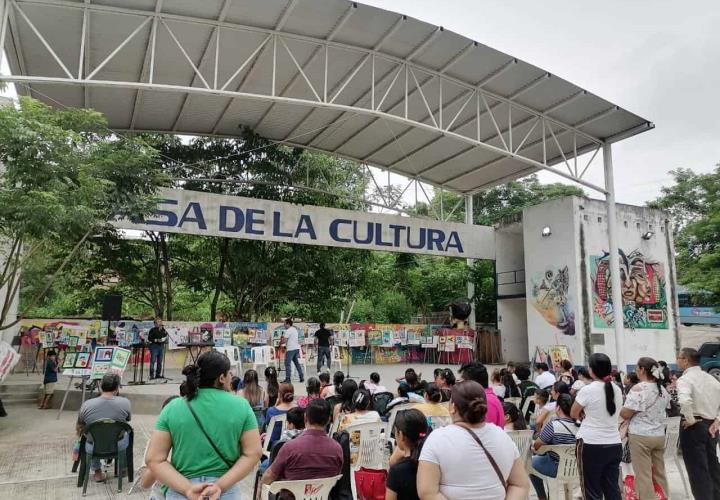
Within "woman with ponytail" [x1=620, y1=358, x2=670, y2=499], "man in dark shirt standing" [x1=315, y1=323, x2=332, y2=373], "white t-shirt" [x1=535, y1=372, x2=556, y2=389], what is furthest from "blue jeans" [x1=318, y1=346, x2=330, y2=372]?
"woman with ponytail" [x1=620, y1=358, x2=670, y2=499]

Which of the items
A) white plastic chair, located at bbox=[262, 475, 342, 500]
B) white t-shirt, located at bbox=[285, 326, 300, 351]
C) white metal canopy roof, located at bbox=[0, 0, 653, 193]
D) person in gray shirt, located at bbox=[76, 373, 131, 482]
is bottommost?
white plastic chair, located at bbox=[262, 475, 342, 500]

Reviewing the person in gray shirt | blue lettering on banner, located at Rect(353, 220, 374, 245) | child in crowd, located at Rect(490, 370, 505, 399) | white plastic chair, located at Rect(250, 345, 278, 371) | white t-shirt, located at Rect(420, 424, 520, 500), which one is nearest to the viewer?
white t-shirt, located at Rect(420, 424, 520, 500)

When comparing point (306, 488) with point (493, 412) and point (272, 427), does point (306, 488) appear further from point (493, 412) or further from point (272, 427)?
point (272, 427)

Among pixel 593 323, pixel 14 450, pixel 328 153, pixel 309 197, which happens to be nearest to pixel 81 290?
pixel 309 197

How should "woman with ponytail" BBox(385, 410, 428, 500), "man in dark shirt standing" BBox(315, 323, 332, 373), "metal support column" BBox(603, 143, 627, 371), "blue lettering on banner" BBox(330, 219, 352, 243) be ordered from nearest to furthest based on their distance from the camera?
"woman with ponytail" BBox(385, 410, 428, 500) → "man in dark shirt standing" BBox(315, 323, 332, 373) → "metal support column" BBox(603, 143, 627, 371) → "blue lettering on banner" BBox(330, 219, 352, 243)

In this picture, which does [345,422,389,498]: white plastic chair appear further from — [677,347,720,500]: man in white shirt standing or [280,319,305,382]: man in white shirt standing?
[280,319,305,382]: man in white shirt standing

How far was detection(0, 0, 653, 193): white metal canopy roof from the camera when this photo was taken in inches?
386

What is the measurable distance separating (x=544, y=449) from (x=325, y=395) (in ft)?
8.26

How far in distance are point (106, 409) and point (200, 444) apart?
3274 mm

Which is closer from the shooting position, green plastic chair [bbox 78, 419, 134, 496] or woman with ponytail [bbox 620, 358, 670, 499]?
woman with ponytail [bbox 620, 358, 670, 499]

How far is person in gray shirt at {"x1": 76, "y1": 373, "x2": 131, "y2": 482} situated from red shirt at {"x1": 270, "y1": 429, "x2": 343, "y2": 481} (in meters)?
2.65

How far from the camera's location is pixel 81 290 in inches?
626

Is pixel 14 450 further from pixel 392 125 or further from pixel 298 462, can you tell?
pixel 392 125

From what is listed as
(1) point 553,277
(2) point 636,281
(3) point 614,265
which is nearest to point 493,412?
(3) point 614,265
